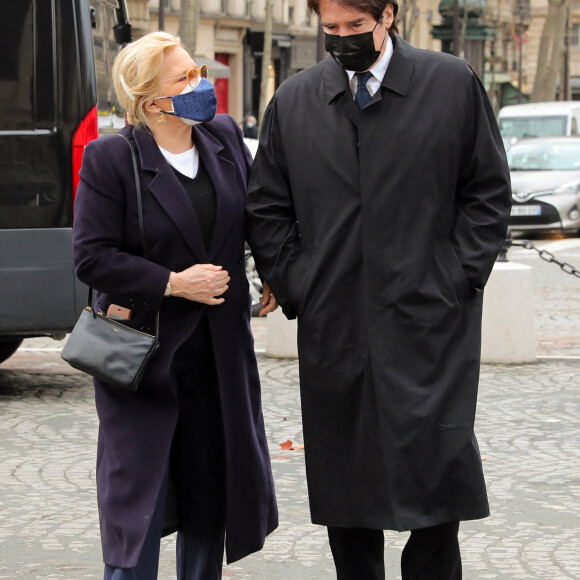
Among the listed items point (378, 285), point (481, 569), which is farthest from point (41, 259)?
point (378, 285)

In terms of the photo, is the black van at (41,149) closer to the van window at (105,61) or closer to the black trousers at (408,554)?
the van window at (105,61)

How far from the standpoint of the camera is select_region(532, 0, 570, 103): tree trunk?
5106 centimetres

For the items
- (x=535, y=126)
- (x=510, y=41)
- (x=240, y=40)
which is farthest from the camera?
(x=510, y=41)

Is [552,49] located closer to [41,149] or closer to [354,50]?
[41,149]

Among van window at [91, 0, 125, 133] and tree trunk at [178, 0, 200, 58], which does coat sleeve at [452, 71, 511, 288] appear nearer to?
van window at [91, 0, 125, 133]

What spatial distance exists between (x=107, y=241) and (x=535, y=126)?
2746 centimetres

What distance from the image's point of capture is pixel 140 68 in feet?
13.0

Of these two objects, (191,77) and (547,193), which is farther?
(547,193)

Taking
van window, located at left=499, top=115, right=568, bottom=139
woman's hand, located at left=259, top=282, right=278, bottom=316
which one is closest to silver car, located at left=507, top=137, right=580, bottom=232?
van window, located at left=499, top=115, right=568, bottom=139

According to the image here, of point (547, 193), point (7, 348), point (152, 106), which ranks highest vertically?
point (152, 106)

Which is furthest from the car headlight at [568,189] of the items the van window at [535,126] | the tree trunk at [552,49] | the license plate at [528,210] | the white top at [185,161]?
the tree trunk at [552,49]

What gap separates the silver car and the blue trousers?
16.7m

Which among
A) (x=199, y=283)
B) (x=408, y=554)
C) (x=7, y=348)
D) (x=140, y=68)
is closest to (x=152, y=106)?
(x=140, y=68)

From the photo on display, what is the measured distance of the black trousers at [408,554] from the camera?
392 cm
